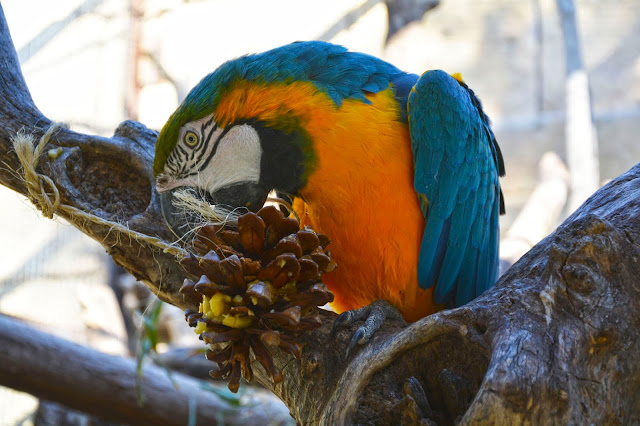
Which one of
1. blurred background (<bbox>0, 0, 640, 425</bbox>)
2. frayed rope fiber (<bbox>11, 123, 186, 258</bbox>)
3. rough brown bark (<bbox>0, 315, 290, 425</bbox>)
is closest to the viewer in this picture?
frayed rope fiber (<bbox>11, 123, 186, 258</bbox>)

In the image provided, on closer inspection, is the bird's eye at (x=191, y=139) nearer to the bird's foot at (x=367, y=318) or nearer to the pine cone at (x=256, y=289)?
the pine cone at (x=256, y=289)

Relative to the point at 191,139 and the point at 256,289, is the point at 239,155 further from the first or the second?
the point at 256,289

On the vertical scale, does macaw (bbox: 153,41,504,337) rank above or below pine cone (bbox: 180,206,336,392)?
above

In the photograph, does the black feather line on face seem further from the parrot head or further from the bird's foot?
the bird's foot

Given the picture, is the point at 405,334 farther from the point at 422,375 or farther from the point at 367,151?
the point at 367,151

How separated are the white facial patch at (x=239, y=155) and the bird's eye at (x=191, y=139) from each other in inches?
2.0

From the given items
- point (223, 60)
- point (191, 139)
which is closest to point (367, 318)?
point (191, 139)

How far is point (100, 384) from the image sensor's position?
1.94 meters

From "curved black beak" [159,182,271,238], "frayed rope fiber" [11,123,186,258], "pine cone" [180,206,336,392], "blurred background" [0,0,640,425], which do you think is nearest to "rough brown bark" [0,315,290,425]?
"blurred background" [0,0,640,425]

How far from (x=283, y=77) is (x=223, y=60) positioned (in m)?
3.72

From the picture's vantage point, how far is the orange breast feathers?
117 cm

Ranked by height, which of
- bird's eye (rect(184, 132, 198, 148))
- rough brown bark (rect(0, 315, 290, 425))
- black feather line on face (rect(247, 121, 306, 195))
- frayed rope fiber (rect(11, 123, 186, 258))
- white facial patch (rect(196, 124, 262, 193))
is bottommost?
rough brown bark (rect(0, 315, 290, 425))

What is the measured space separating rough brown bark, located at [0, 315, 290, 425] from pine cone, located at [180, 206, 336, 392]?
3.68ft

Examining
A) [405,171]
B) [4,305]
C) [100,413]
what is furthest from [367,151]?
[4,305]
